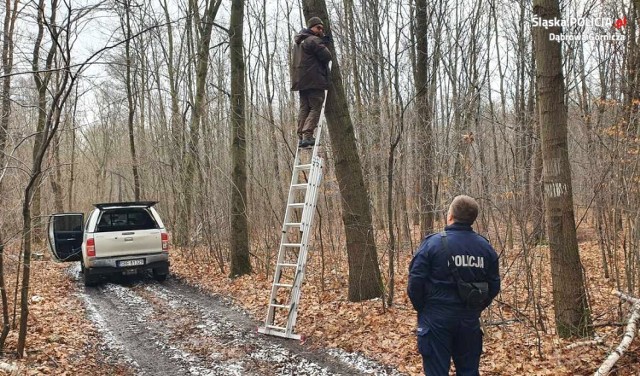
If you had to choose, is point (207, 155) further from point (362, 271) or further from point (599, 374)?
point (599, 374)

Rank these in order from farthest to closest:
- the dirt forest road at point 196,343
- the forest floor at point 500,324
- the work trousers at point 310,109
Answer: the work trousers at point 310,109 → the dirt forest road at point 196,343 → the forest floor at point 500,324

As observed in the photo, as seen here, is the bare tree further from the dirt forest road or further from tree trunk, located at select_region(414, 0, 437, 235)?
tree trunk, located at select_region(414, 0, 437, 235)

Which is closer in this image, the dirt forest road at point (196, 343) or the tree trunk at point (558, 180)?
the tree trunk at point (558, 180)

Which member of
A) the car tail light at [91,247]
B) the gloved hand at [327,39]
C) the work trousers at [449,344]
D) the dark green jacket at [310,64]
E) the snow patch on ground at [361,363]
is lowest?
the snow patch on ground at [361,363]

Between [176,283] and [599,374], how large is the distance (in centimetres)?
955

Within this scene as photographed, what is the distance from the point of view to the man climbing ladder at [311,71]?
6.69 meters

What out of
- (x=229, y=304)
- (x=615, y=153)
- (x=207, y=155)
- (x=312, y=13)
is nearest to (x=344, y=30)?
(x=207, y=155)

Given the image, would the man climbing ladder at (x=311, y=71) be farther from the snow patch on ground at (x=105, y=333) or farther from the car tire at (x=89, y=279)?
the car tire at (x=89, y=279)

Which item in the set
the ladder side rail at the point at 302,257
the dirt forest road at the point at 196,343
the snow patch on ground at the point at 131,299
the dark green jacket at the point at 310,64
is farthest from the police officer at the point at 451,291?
the snow patch on ground at the point at 131,299

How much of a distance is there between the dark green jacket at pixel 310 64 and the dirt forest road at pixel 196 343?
3603mm

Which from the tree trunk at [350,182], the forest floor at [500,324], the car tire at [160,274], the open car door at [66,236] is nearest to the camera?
the forest floor at [500,324]

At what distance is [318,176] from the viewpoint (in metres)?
6.45

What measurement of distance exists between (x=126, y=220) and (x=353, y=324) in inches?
282

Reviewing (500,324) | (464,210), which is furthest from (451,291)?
(500,324)
